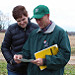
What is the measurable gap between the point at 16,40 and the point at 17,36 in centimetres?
6

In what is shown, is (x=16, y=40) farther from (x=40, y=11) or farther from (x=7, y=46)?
(x=40, y=11)

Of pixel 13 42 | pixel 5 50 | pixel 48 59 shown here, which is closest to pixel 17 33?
pixel 13 42

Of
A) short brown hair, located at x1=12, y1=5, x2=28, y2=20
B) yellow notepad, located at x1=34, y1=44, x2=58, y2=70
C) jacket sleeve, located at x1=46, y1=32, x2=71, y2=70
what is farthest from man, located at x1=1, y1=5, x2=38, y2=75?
jacket sleeve, located at x1=46, y1=32, x2=71, y2=70

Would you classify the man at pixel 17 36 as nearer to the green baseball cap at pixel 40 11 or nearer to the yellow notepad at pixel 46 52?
the green baseball cap at pixel 40 11

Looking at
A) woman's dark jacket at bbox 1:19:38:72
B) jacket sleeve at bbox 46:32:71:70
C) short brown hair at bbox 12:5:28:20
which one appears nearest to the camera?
jacket sleeve at bbox 46:32:71:70

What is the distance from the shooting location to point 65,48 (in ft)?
6.10

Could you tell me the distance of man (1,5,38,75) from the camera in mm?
2285

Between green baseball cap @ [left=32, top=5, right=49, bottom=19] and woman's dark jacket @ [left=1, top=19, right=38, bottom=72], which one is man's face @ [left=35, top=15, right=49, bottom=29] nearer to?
green baseball cap @ [left=32, top=5, right=49, bottom=19]

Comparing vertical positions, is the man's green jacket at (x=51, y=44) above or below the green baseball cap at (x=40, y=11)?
below

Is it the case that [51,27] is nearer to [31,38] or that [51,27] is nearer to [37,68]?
[31,38]

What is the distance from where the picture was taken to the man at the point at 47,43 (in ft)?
6.11

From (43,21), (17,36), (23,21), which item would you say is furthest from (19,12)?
(43,21)

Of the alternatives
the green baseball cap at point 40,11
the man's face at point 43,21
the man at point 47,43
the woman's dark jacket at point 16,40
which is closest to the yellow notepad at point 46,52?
the man at point 47,43

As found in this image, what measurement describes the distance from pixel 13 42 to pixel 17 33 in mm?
147
